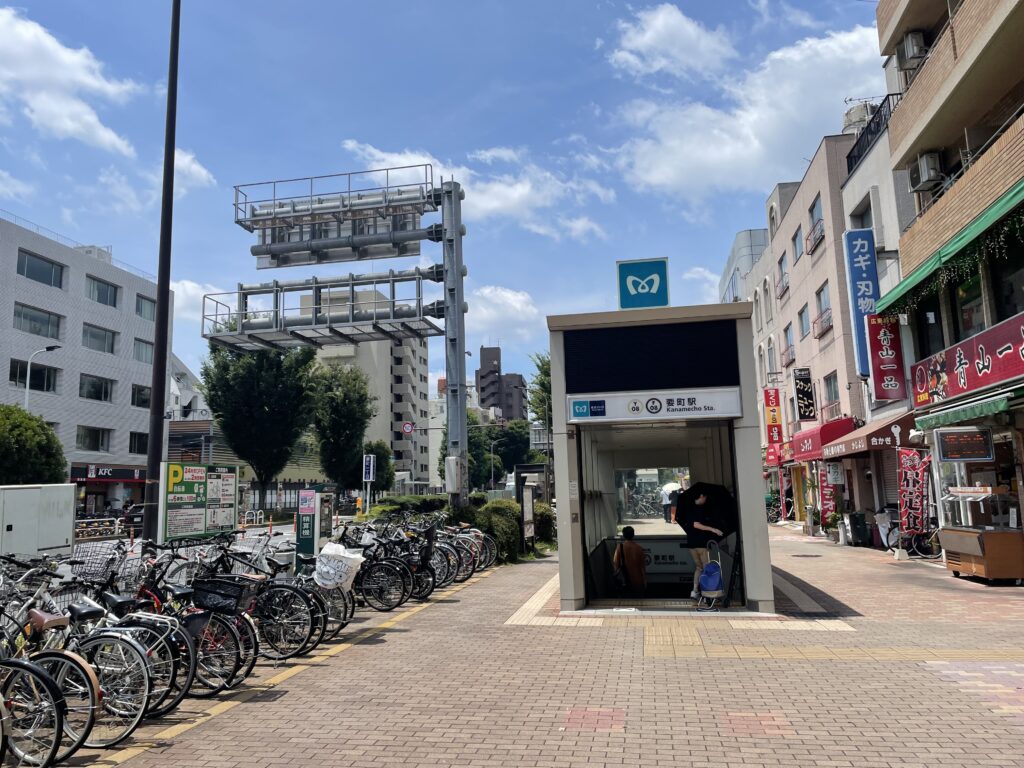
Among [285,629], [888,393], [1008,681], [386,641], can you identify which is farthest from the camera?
[888,393]

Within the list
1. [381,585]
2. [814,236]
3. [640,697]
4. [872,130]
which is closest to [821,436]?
[814,236]

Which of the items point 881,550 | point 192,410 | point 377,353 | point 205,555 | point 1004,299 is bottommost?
point 881,550

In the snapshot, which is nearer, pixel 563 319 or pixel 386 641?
pixel 386 641

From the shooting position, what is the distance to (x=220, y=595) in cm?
607

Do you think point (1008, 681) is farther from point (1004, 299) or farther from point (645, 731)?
point (1004, 299)

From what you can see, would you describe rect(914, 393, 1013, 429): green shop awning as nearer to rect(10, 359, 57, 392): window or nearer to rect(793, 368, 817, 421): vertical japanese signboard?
rect(793, 368, 817, 421): vertical japanese signboard

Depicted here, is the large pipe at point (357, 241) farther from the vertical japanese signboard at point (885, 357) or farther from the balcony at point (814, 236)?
the balcony at point (814, 236)

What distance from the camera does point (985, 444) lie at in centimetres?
1238

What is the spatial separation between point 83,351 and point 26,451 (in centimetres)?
1452

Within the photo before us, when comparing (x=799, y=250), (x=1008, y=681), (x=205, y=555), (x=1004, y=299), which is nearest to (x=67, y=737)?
(x=205, y=555)

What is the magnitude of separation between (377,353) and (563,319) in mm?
70378

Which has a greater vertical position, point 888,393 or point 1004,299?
point 1004,299

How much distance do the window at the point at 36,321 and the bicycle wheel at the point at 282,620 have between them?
120 feet

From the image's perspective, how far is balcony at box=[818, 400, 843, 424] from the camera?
78.6ft
